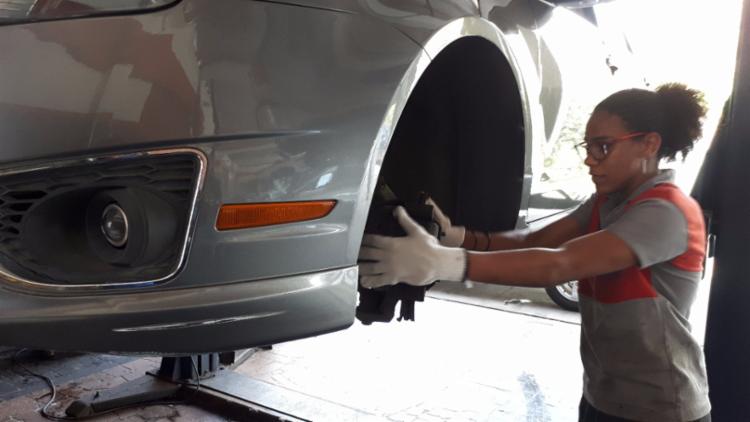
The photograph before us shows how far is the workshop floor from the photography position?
2508 millimetres

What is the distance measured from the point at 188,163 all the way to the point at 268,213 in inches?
5.9

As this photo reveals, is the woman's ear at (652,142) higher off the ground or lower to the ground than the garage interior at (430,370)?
higher

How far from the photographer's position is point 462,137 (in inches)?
65.5

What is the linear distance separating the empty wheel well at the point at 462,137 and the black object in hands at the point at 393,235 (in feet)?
0.66

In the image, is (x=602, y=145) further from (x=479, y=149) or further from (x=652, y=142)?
(x=479, y=149)

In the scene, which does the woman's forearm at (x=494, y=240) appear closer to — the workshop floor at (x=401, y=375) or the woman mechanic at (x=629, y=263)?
the woman mechanic at (x=629, y=263)

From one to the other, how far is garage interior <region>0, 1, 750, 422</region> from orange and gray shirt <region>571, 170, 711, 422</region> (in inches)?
14.6

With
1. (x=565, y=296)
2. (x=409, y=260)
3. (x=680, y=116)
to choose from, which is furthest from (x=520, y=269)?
(x=565, y=296)

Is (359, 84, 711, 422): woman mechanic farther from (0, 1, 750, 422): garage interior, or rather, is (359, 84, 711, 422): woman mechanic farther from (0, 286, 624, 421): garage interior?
(0, 286, 624, 421): garage interior

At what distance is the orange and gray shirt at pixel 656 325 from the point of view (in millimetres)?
1351

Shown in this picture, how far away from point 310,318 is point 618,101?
3.00ft

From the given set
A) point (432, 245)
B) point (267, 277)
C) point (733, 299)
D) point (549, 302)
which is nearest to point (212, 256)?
point (267, 277)

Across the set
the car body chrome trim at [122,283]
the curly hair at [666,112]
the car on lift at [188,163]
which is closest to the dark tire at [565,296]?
the curly hair at [666,112]

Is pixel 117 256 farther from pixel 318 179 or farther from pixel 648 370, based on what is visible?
pixel 648 370
